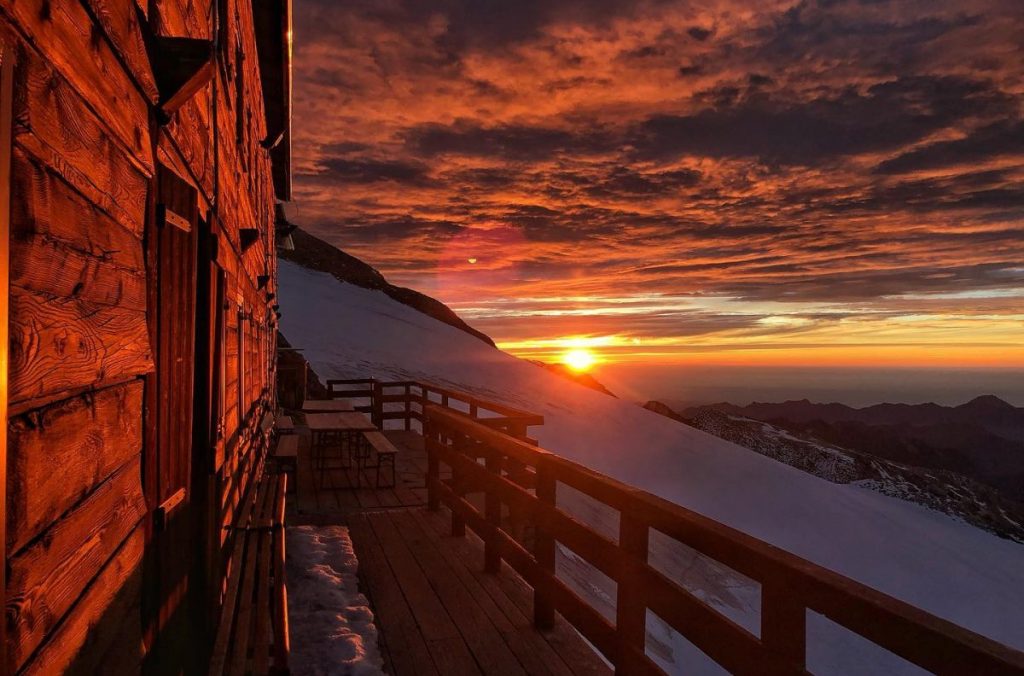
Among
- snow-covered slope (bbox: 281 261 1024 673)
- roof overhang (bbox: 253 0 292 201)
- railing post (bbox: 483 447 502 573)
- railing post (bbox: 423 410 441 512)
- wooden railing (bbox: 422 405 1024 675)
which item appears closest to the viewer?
wooden railing (bbox: 422 405 1024 675)

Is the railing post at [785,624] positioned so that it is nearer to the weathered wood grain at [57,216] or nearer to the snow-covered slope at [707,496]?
the weathered wood grain at [57,216]

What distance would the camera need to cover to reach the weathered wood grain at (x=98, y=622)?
1505mm

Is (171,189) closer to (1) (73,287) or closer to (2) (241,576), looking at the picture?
(1) (73,287)

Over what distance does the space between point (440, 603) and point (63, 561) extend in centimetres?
380

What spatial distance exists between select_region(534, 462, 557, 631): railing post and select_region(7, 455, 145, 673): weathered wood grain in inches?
108

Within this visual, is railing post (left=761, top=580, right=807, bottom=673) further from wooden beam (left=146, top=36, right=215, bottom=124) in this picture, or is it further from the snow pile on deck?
wooden beam (left=146, top=36, right=215, bottom=124)

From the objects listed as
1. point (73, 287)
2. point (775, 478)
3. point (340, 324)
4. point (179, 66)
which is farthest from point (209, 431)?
point (340, 324)

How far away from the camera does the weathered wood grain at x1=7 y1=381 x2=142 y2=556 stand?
4.21 feet

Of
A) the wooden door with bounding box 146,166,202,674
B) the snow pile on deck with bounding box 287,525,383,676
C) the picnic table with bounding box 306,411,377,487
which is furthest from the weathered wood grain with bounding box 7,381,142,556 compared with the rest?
the picnic table with bounding box 306,411,377,487

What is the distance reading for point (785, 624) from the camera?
233cm

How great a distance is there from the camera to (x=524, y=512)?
4.77 meters

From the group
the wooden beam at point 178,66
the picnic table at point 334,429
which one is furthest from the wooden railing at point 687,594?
the picnic table at point 334,429

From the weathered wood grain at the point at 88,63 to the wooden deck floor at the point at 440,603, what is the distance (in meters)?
3.35

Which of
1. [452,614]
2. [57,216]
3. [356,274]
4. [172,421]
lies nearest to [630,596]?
[452,614]
